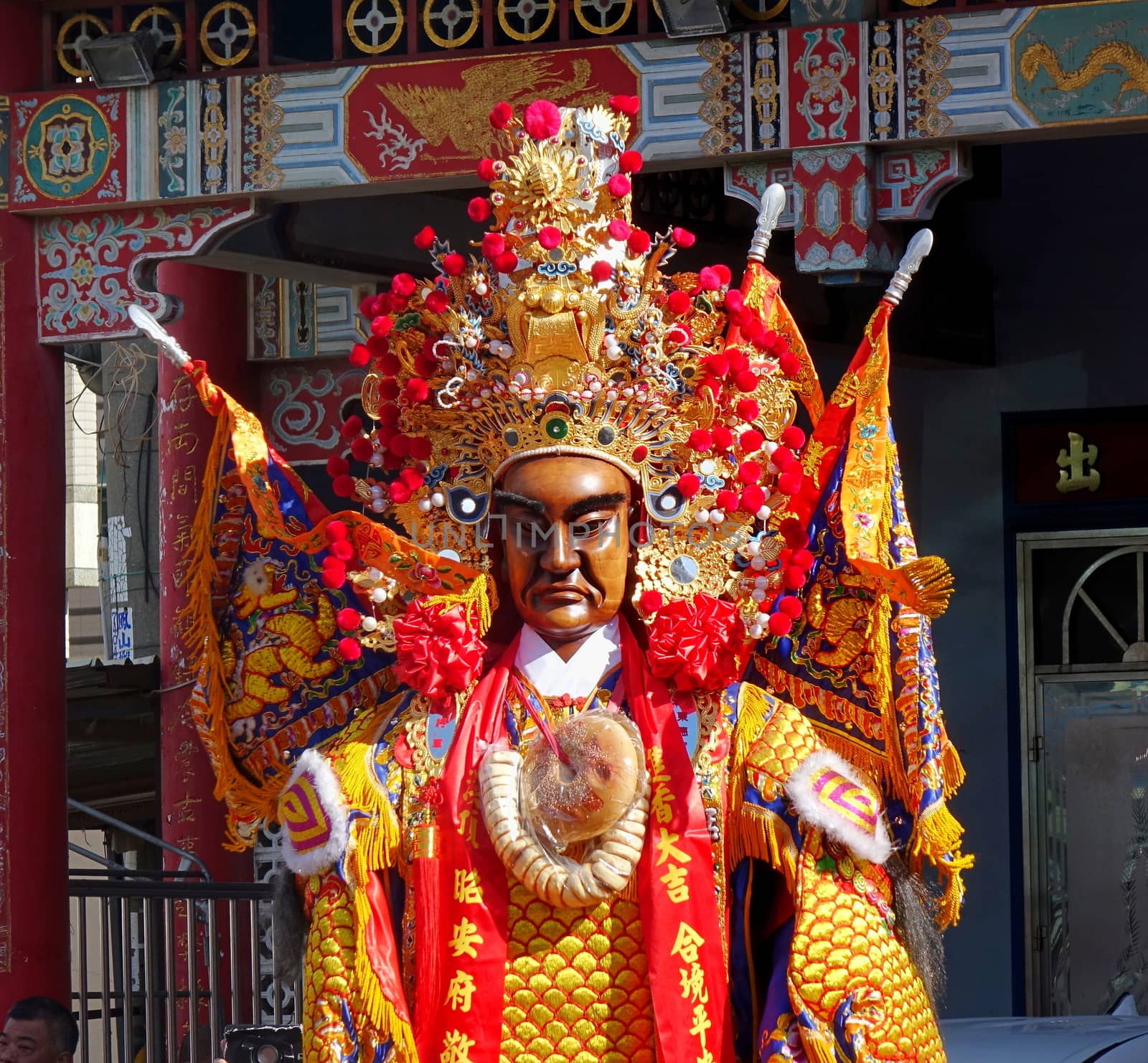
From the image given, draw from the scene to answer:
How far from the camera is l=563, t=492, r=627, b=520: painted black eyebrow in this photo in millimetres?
4270

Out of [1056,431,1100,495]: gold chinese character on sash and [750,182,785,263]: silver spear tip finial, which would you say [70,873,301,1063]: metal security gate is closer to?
[750,182,785,263]: silver spear tip finial

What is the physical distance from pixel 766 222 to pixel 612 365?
0.48 m

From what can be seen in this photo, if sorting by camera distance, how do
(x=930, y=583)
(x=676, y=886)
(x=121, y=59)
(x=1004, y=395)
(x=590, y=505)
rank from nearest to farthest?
1. (x=930, y=583)
2. (x=676, y=886)
3. (x=590, y=505)
4. (x=121, y=59)
5. (x=1004, y=395)

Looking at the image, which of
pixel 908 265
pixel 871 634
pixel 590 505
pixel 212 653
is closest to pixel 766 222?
pixel 908 265

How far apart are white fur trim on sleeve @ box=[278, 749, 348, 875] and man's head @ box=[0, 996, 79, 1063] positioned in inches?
57.8

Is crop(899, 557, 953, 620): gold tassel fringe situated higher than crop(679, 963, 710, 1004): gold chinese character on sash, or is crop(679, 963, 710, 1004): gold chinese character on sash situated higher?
crop(899, 557, 953, 620): gold tassel fringe

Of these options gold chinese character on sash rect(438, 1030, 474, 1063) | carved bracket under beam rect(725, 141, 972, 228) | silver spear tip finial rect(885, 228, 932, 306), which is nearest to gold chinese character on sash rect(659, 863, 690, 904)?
gold chinese character on sash rect(438, 1030, 474, 1063)

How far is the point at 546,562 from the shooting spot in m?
4.29

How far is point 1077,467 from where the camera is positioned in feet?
26.1

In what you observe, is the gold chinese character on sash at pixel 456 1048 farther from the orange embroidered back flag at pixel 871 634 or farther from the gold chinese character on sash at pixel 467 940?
the orange embroidered back flag at pixel 871 634

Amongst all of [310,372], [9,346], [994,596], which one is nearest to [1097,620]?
[994,596]

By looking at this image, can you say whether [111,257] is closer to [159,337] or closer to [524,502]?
[159,337]

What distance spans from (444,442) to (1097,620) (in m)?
4.09

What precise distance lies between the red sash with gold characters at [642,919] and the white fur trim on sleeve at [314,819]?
170mm
